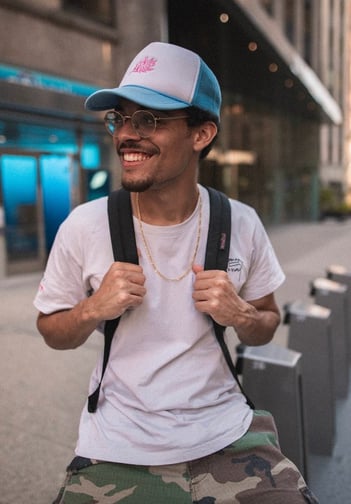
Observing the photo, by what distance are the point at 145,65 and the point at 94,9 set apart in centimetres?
983

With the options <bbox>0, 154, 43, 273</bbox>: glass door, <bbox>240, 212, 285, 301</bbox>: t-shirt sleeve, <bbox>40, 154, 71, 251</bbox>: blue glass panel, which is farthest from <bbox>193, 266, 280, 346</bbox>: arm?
<bbox>40, 154, 71, 251</bbox>: blue glass panel

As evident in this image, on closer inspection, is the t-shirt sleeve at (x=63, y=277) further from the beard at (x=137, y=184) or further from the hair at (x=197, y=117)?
the hair at (x=197, y=117)

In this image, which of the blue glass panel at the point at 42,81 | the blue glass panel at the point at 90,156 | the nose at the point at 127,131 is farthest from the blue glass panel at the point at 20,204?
the nose at the point at 127,131

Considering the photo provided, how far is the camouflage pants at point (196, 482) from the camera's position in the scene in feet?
4.99

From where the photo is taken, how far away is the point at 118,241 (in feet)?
5.63

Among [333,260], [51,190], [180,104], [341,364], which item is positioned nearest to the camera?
[180,104]

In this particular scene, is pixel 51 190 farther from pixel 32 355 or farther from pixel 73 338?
pixel 73 338

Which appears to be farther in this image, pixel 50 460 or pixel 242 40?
pixel 242 40

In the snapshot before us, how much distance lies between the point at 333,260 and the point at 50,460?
9786 mm

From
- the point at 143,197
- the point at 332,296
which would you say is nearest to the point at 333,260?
the point at 332,296

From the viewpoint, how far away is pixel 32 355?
16.5 feet

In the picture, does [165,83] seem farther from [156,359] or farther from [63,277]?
[156,359]

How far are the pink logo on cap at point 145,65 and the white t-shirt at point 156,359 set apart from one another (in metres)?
0.46

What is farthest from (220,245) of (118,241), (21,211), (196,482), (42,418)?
(21,211)
